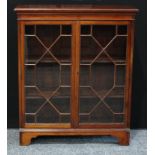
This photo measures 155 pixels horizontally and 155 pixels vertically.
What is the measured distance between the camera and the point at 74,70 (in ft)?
8.02

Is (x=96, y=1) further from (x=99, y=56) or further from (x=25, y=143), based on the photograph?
(x=25, y=143)

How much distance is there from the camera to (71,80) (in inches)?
96.8

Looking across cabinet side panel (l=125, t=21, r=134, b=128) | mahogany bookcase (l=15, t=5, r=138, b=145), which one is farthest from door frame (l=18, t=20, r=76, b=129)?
cabinet side panel (l=125, t=21, r=134, b=128)

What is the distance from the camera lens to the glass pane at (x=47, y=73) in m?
2.41

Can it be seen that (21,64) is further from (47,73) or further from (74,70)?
(74,70)

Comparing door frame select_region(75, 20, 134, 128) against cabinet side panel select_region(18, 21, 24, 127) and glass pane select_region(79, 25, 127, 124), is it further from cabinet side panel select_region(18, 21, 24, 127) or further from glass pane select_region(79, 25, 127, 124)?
cabinet side panel select_region(18, 21, 24, 127)

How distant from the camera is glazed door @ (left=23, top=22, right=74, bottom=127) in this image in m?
2.40

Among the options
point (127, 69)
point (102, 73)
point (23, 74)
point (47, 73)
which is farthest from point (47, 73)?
point (127, 69)

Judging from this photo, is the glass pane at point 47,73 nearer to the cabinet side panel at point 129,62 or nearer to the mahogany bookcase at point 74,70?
the mahogany bookcase at point 74,70

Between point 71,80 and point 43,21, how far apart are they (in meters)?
0.43

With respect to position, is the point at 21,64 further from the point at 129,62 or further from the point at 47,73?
the point at 129,62

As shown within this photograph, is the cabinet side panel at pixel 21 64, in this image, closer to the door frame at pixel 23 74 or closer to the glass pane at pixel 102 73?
the door frame at pixel 23 74

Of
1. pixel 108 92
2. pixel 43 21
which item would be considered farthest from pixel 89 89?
pixel 43 21

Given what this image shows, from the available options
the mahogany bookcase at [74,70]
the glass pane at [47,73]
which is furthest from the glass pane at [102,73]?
the glass pane at [47,73]
